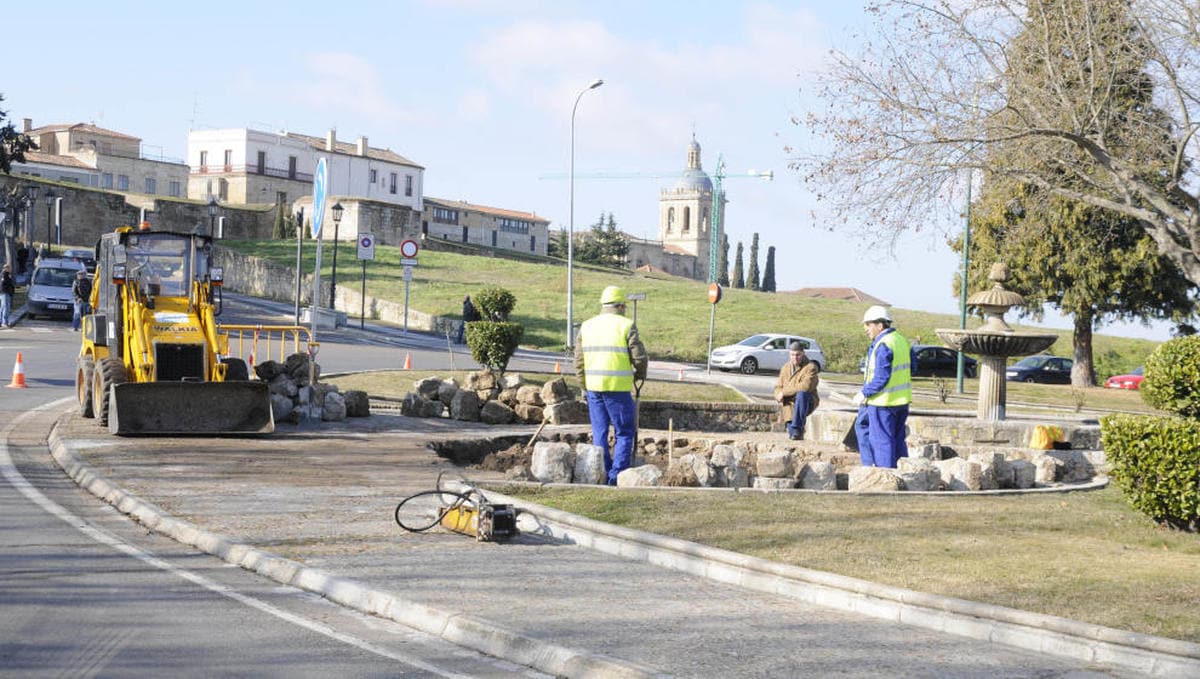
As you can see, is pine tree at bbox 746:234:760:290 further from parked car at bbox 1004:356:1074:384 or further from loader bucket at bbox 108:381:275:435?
loader bucket at bbox 108:381:275:435

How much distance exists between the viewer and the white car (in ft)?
137

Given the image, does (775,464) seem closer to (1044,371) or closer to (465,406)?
(465,406)

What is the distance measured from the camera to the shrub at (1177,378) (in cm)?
1167

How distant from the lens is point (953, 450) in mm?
16516

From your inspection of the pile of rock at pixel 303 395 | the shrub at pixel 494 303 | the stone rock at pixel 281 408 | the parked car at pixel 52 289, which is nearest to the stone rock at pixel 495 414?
the pile of rock at pixel 303 395

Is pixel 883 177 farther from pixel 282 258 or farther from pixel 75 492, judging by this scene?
pixel 282 258

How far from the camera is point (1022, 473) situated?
13.2 meters

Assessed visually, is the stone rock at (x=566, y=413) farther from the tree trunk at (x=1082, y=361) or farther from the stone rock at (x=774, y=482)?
the tree trunk at (x=1082, y=361)

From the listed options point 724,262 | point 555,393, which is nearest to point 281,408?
point 555,393

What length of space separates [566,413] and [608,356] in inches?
301

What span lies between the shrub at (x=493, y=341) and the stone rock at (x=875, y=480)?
38.1 feet

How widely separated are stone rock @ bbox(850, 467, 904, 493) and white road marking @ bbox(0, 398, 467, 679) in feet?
19.8

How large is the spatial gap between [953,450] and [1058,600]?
9.75 meters

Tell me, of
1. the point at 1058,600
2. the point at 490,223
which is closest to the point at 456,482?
the point at 1058,600
